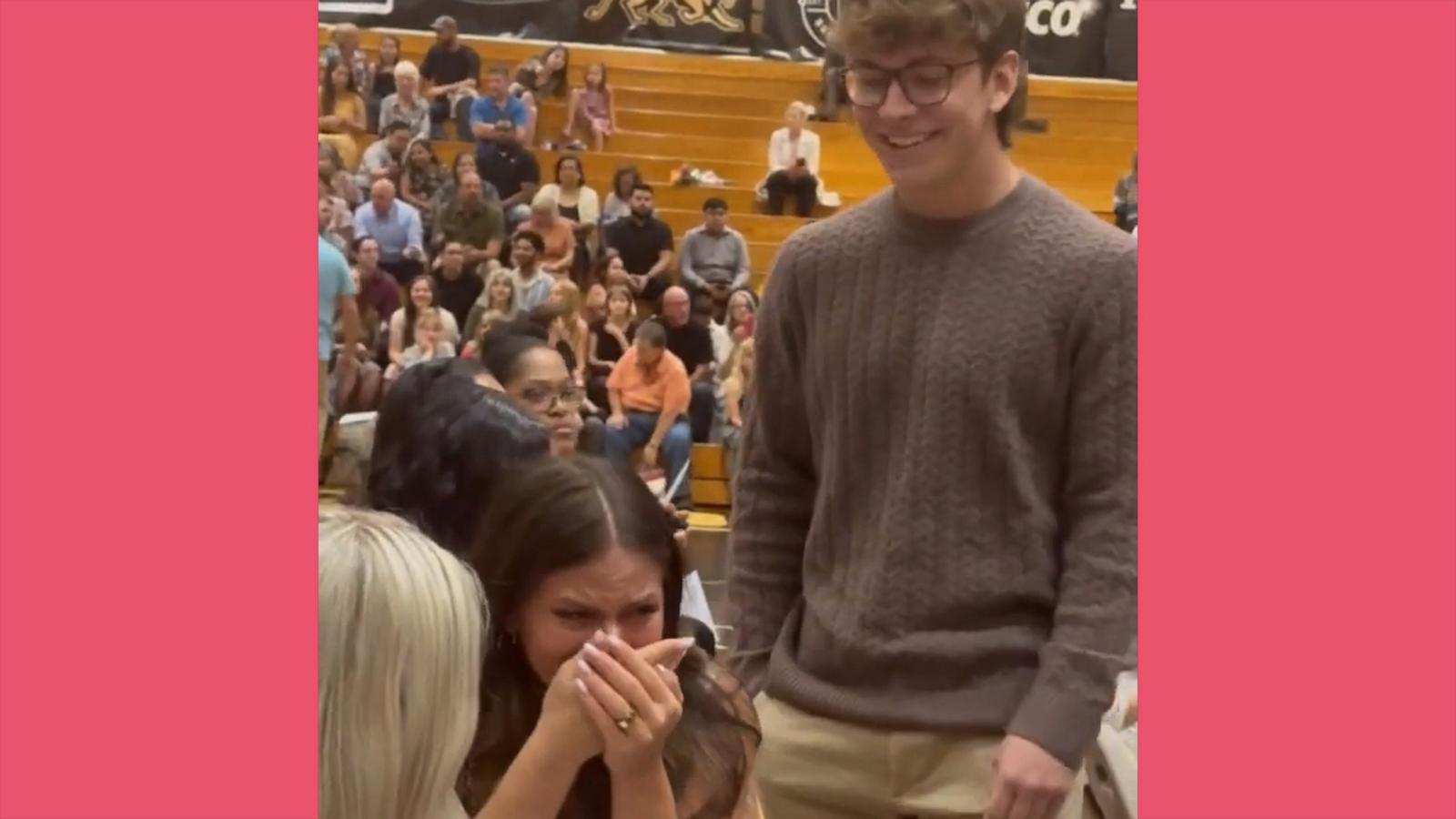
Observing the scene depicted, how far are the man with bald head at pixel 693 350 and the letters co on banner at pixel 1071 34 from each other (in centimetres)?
90

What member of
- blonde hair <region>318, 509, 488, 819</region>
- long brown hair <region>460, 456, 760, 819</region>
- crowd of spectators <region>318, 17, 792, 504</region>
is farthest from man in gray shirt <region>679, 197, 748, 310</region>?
blonde hair <region>318, 509, 488, 819</region>

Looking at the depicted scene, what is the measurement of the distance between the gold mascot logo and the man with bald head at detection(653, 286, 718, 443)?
0.85m

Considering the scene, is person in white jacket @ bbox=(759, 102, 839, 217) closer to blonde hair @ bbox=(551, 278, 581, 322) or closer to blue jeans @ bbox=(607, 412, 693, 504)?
blonde hair @ bbox=(551, 278, 581, 322)

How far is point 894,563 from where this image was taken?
1.12m

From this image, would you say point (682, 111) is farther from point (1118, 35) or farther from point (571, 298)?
point (1118, 35)

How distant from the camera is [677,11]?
5.99 m

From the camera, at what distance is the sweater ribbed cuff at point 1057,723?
1063mm

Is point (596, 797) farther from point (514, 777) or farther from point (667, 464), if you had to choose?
point (667, 464)

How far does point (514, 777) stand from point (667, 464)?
9.05 feet

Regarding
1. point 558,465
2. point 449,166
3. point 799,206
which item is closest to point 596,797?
point 558,465

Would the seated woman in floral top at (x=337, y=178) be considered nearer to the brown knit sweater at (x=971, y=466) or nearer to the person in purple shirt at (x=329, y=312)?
the person in purple shirt at (x=329, y=312)

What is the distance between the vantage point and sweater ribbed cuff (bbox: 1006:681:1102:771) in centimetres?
106

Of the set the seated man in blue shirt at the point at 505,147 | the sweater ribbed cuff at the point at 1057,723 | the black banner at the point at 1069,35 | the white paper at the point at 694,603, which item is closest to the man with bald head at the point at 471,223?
the seated man in blue shirt at the point at 505,147

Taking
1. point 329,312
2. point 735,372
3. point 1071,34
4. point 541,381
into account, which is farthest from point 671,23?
point 541,381
